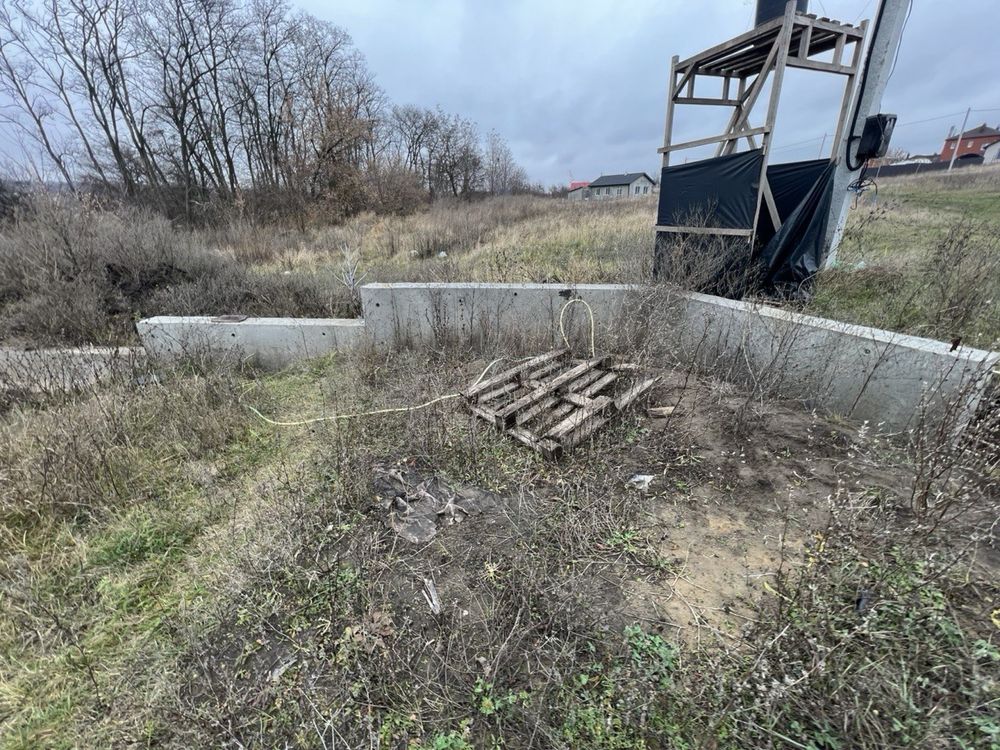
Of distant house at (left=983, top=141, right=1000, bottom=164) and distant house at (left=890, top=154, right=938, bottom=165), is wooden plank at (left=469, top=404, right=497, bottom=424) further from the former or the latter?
distant house at (left=983, top=141, right=1000, bottom=164)

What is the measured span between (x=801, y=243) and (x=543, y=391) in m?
3.18

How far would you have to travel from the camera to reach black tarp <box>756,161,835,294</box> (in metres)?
3.99

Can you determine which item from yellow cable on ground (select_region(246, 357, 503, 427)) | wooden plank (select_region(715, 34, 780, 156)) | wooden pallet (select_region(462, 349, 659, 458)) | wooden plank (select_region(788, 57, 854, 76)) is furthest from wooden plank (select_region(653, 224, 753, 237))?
yellow cable on ground (select_region(246, 357, 503, 427))

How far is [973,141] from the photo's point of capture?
45.3m

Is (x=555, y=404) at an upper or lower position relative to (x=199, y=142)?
lower

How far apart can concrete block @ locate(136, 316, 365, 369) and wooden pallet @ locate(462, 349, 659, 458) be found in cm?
215

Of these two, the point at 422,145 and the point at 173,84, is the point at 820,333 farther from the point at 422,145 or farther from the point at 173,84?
the point at 422,145

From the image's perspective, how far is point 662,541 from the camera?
2.16m

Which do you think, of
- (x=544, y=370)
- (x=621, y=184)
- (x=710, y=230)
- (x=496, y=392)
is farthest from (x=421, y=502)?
(x=621, y=184)

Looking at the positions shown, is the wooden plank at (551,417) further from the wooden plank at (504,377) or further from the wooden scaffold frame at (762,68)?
the wooden scaffold frame at (762,68)

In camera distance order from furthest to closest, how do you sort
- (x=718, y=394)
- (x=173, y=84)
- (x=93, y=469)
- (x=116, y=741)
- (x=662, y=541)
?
1. (x=173, y=84)
2. (x=718, y=394)
3. (x=93, y=469)
4. (x=662, y=541)
5. (x=116, y=741)

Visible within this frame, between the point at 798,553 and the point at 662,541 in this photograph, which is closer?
the point at 798,553

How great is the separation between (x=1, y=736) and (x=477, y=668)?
1.81m

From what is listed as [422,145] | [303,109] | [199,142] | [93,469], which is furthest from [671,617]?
[422,145]
